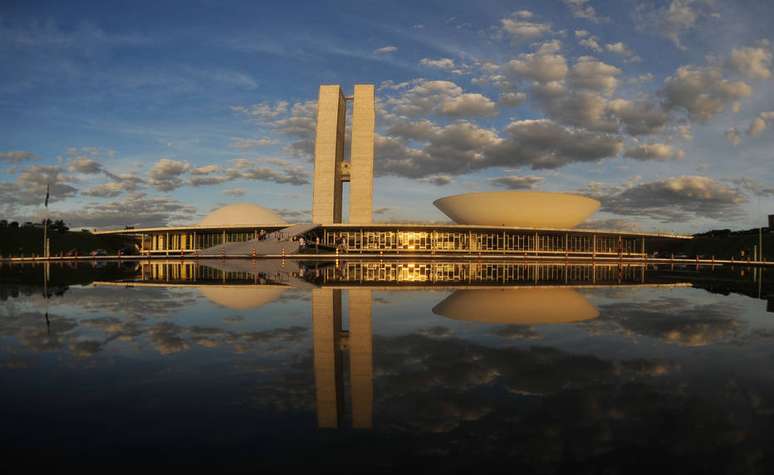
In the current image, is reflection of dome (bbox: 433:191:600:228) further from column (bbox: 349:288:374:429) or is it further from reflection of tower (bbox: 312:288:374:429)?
column (bbox: 349:288:374:429)

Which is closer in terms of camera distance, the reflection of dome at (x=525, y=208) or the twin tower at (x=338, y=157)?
the reflection of dome at (x=525, y=208)

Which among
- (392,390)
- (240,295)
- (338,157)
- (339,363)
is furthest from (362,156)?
(392,390)

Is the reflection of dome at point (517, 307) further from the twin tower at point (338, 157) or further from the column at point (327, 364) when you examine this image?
the twin tower at point (338, 157)

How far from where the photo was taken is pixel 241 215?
82.5 metres

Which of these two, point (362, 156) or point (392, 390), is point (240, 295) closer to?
point (392, 390)

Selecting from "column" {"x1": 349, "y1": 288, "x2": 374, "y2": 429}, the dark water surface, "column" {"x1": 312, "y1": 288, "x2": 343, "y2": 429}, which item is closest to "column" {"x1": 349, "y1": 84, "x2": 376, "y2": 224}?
"column" {"x1": 312, "y1": 288, "x2": 343, "y2": 429}

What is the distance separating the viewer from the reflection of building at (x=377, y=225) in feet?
208

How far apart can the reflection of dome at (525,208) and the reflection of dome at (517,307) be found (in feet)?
166

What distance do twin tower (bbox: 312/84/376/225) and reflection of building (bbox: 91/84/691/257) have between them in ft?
0.45

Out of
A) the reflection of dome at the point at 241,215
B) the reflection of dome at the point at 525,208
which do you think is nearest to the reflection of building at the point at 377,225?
the reflection of dome at the point at 525,208

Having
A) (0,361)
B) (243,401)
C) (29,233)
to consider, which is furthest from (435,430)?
(29,233)

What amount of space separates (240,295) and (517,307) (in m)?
7.78

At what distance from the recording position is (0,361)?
255 inches

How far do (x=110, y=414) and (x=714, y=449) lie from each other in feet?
16.3
